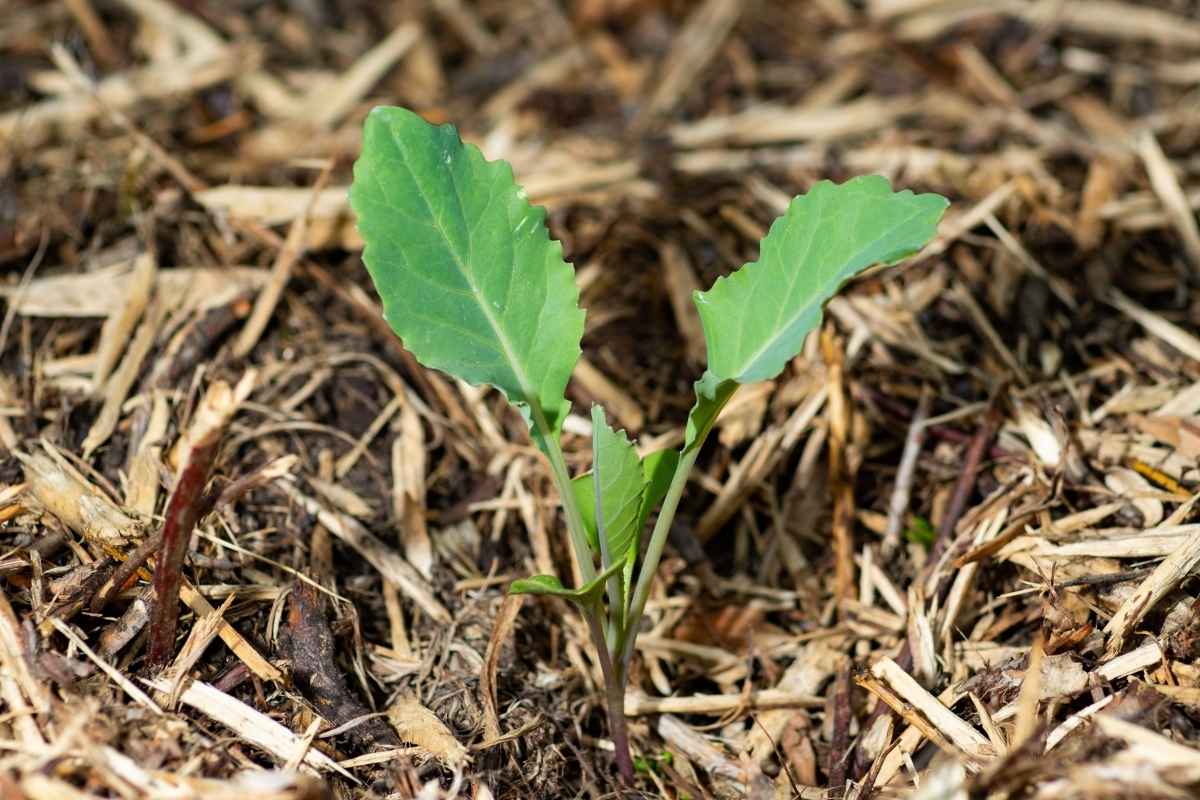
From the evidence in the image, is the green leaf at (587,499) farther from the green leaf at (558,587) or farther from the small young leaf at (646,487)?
the green leaf at (558,587)

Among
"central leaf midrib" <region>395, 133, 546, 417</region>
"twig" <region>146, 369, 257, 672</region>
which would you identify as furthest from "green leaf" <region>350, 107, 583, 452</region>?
"twig" <region>146, 369, 257, 672</region>

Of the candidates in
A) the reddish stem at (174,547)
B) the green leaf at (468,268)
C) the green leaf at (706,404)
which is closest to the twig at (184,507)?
the reddish stem at (174,547)

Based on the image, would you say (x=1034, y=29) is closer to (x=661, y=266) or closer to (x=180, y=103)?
(x=661, y=266)

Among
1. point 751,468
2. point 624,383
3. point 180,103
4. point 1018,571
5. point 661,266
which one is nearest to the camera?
point 1018,571

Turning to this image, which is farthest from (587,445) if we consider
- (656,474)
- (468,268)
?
(468,268)

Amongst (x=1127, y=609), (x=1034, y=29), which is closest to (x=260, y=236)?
(x=1127, y=609)
